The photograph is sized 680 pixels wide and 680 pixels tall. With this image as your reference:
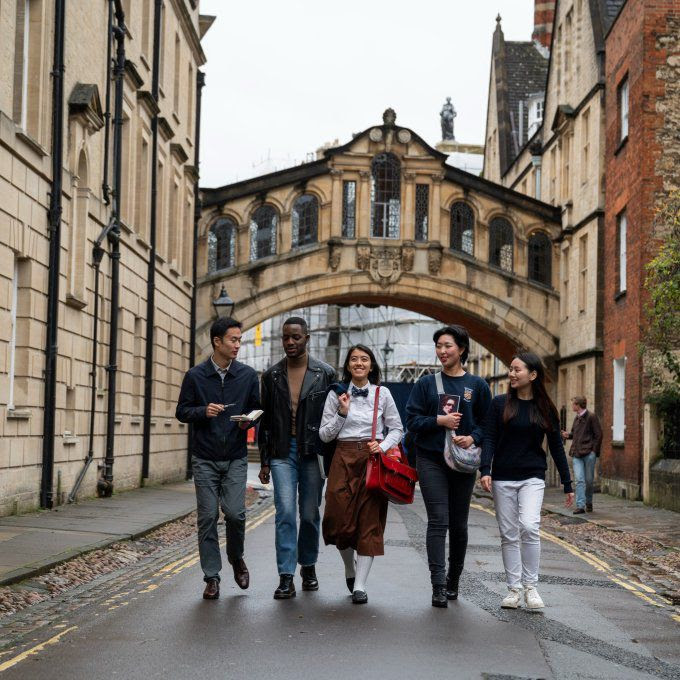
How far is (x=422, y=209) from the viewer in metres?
36.3

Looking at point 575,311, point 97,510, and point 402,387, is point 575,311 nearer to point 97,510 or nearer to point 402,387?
point 402,387

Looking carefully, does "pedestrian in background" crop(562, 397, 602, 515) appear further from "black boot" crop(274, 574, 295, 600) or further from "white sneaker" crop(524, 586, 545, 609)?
"black boot" crop(274, 574, 295, 600)

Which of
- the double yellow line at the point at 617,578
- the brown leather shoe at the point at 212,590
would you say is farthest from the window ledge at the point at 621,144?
the brown leather shoe at the point at 212,590

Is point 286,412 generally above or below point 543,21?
below

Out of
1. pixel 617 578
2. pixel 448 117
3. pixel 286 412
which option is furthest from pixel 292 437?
pixel 448 117

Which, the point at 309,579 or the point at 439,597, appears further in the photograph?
the point at 309,579

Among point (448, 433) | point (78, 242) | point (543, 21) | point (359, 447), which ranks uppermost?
point (543, 21)

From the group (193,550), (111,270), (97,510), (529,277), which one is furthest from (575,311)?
(193,550)

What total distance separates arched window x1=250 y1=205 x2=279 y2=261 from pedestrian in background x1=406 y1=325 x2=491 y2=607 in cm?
2673

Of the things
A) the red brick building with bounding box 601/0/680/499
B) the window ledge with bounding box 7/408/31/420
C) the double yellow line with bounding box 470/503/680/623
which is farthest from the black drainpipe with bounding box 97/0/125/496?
the red brick building with bounding box 601/0/680/499

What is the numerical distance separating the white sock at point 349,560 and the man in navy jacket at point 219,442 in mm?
755

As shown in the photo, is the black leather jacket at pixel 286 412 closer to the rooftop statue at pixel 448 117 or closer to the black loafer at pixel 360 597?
the black loafer at pixel 360 597

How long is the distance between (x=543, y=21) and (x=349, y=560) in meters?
47.2

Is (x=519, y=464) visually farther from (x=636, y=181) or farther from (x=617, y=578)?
Result: (x=636, y=181)
